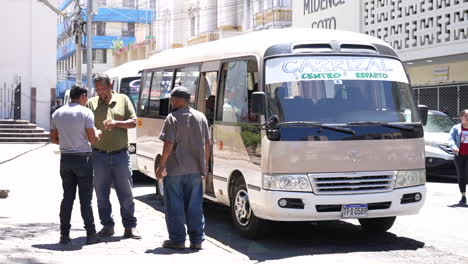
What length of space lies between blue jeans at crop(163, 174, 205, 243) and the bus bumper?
0.77 meters

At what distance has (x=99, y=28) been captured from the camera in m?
84.0

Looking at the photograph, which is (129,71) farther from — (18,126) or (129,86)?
(18,126)

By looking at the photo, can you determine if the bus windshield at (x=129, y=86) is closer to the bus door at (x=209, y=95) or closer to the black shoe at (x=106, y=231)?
the bus door at (x=209, y=95)

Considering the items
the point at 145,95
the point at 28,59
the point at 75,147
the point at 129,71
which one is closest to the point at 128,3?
the point at 28,59

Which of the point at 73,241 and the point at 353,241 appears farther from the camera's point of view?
the point at 353,241

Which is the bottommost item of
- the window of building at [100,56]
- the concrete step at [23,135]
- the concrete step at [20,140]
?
the concrete step at [20,140]

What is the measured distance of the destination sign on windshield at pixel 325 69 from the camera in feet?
29.5

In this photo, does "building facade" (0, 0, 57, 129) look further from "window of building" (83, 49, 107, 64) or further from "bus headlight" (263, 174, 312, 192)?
"window of building" (83, 49, 107, 64)

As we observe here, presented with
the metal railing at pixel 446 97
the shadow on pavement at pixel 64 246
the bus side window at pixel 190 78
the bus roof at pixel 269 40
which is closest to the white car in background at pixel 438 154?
the metal railing at pixel 446 97

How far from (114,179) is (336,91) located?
2.89 meters

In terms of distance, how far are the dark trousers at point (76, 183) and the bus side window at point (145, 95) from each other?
5.39 metres

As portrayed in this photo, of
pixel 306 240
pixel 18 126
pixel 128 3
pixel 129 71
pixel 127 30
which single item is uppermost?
pixel 128 3

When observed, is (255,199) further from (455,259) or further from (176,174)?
(455,259)

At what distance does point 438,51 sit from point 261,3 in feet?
72.8
